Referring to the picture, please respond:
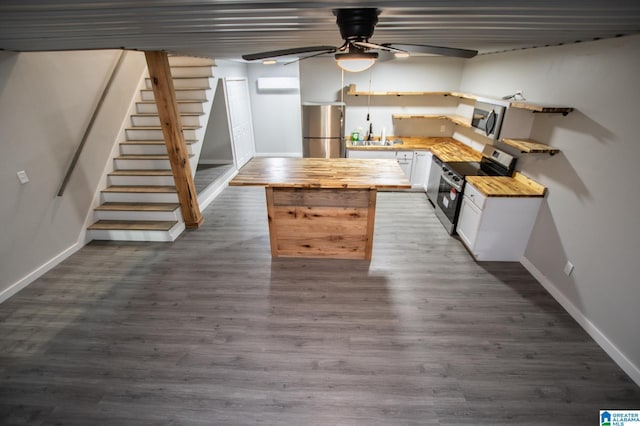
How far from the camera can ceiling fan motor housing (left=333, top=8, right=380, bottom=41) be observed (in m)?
1.52

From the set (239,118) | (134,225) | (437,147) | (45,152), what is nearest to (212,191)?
(134,225)

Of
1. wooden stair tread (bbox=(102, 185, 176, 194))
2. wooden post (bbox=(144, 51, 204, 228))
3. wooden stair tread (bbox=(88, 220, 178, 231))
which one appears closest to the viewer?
wooden post (bbox=(144, 51, 204, 228))

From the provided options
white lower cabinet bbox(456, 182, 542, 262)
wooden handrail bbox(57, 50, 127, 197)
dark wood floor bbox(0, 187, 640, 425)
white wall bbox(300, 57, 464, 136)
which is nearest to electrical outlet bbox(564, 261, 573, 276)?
dark wood floor bbox(0, 187, 640, 425)

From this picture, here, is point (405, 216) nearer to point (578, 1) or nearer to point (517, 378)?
point (517, 378)

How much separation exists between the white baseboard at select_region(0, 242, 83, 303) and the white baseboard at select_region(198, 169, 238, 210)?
1.68 metres

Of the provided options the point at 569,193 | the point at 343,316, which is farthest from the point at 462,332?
the point at 569,193

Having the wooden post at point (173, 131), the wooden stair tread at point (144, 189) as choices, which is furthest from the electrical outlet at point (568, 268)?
the wooden stair tread at point (144, 189)

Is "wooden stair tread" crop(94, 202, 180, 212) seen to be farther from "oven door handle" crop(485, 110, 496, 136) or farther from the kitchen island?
"oven door handle" crop(485, 110, 496, 136)

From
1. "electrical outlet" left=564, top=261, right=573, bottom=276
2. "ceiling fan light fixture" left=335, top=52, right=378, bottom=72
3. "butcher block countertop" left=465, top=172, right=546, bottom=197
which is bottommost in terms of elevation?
"electrical outlet" left=564, top=261, right=573, bottom=276

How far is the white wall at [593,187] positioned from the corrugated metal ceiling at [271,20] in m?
0.33

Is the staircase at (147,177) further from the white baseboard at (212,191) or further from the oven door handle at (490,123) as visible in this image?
the oven door handle at (490,123)

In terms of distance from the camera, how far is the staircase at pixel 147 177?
3854 millimetres

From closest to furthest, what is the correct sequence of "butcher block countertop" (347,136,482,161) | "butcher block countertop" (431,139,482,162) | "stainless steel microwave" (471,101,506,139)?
1. "stainless steel microwave" (471,101,506,139)
2. "butcher block countertop" (431,139,482,162)
3. "butcher block countertop" (347,136,482,161)

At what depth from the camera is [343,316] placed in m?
2.63
